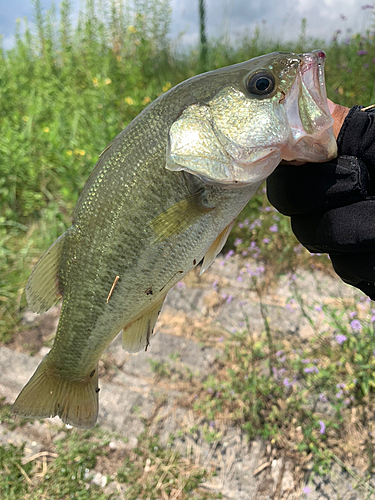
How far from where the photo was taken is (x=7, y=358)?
2.77 m

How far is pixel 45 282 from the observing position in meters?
1.33

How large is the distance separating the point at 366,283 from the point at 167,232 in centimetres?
76

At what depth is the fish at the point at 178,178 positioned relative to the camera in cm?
109

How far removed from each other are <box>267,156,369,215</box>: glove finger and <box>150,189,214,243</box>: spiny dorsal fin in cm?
28

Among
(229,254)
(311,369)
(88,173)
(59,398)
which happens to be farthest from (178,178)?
(88,173)

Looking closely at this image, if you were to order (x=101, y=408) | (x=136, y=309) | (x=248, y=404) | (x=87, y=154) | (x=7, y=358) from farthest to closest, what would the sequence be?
(x=87, y=154), (x=7, y=358), (x=101, y=408), (x=248, y=404), (x=136, y=309)

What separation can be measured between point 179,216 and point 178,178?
0.38ft

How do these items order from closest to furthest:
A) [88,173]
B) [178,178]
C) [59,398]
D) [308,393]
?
1. [178,178]
2. [59,398]
3. [308,393]
4. [88,173]

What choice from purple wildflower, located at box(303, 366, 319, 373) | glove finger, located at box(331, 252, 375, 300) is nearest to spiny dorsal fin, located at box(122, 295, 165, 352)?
glove finger, located at box(331, 252, 375, 300)

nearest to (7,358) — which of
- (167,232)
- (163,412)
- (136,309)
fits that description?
(163,412)

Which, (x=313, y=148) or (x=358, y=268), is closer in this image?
(x=313, y=148)

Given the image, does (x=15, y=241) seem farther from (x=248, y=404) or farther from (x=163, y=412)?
(x=248, y=404)

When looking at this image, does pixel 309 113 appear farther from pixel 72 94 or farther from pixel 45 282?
pixel 72 94

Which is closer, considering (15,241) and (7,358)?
(7,358)
